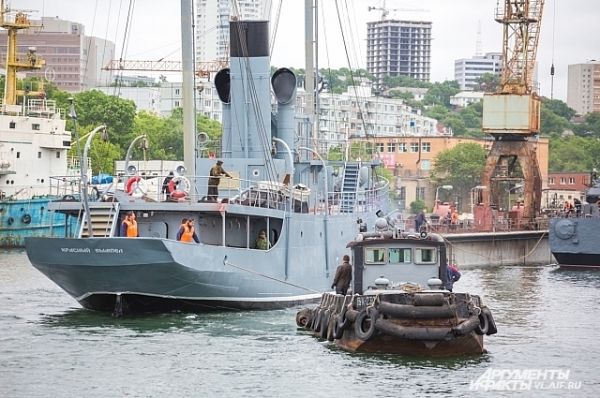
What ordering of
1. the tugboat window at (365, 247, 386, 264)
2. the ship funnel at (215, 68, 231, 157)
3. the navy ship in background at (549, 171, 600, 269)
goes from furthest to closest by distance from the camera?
the navy ship in background at (549, 171, 600, 269) < the ship funnel at (215, 68, 231, 157) < the tugboat window at (365, 247, 386, 264)

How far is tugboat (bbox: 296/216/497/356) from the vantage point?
35.9 metres

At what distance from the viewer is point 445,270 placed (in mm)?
39656

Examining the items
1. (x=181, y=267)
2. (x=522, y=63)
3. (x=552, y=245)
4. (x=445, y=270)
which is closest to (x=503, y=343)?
(x=445, y=270)

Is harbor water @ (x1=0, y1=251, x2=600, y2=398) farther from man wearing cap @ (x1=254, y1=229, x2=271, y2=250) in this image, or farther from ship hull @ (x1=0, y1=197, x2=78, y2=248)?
ship hull @ (x1=0, y1=197, x2=78, y2=248)

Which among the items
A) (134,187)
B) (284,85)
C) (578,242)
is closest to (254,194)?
(134,187)

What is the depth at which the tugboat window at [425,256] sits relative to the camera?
3978 cm

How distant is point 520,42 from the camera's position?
96812 mm

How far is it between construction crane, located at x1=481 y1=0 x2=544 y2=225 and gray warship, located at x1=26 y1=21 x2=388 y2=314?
3840cm

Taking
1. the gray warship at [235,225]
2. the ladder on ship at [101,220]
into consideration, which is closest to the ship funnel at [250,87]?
the gray warship at [235,225]

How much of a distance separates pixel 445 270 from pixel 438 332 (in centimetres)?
404

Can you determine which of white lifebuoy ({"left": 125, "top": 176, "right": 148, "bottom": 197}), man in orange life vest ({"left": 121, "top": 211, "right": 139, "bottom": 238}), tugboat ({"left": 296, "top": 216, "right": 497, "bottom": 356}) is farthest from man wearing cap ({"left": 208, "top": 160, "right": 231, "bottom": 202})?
tugboat ({"left": 296, "top": 216, "right": 497, "bottom": 356})

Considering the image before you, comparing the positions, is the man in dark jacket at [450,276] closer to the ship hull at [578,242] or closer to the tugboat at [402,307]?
the tugboat at [402,307]

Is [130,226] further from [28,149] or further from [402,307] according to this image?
[28,149]

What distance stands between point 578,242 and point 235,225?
36.4 metres
